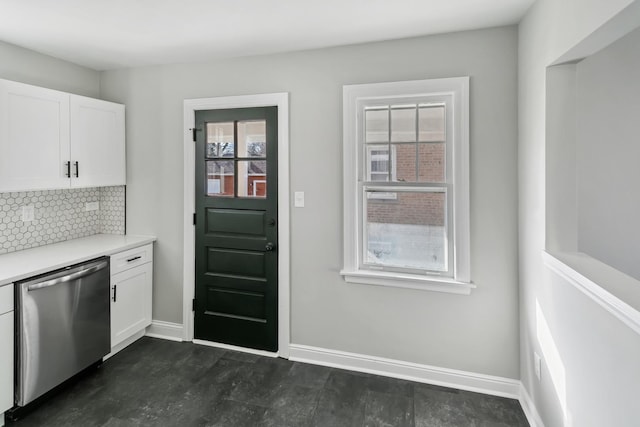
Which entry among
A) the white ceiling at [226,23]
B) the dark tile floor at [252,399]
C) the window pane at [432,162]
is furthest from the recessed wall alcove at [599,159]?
the dark tile floor at [252,399]

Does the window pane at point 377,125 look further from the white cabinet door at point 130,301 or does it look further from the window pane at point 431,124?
the white cabinet door at point 130,301

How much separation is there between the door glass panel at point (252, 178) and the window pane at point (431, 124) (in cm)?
128

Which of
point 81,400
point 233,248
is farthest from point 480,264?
point 81,400

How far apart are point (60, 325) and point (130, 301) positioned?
2.22 feet

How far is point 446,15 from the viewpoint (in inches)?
88.1

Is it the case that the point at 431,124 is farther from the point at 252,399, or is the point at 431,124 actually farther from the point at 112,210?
the point at 112,210

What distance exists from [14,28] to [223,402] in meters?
2.93

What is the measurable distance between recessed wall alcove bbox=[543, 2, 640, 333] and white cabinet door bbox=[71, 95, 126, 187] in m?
3.35

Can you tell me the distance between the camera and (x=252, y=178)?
3.01 metres

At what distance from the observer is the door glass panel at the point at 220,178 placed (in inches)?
121

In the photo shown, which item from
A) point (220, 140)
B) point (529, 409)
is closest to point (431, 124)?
point (220, 140)

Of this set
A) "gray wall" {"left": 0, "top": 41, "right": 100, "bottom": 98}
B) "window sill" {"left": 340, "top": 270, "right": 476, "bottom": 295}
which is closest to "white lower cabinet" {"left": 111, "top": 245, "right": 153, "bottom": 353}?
"gray wall" {"left": 0, "top": 41, "right": 100, "bottom": 98}

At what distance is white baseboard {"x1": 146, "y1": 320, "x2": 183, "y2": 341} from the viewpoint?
3260 mm

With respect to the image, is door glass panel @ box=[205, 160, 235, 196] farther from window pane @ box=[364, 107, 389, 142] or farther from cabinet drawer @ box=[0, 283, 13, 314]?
cabinet drawer @ box=[0, 283, 13, 314]
